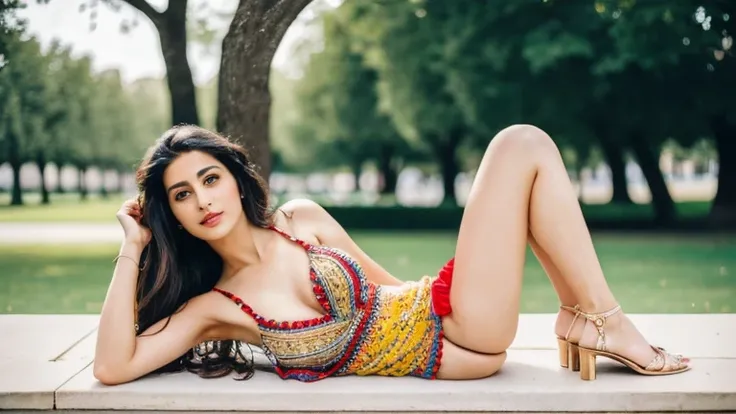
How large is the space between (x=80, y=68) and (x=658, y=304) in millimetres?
31000

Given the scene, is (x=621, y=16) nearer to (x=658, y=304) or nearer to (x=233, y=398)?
(x=658, y=304)

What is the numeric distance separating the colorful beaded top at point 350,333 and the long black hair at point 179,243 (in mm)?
239

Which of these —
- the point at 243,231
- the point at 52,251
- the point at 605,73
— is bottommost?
the point at 52,251

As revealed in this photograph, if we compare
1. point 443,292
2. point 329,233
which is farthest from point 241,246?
point 443,292

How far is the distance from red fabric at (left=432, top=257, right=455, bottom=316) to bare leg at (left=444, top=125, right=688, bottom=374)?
2.4 inches

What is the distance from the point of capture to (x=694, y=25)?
16125 millimetres

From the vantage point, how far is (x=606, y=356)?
3.62 metres

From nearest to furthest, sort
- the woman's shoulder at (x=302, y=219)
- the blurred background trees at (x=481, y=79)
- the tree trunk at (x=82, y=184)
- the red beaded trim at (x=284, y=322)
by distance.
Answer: the red beaded trim at (x=284, y=322)
the woman's shoulder at (x=302, y=219)
the blurred background trees at (x=481, y=79)
the tree trunk at (x=82, y=184)

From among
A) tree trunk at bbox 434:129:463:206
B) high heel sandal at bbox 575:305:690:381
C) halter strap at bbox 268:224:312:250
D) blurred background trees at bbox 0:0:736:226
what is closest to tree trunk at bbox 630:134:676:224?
blurred background trees at bbox 0:0:736:226

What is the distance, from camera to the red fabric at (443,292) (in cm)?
371

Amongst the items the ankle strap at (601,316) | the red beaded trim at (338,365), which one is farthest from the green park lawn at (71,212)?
the red beaded trim at (338,365)

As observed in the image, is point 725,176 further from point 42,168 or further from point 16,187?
point 42,168

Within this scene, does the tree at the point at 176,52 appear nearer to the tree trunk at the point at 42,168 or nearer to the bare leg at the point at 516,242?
the bare leg at the point at 516,242

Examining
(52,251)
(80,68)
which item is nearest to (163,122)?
(80,68)
